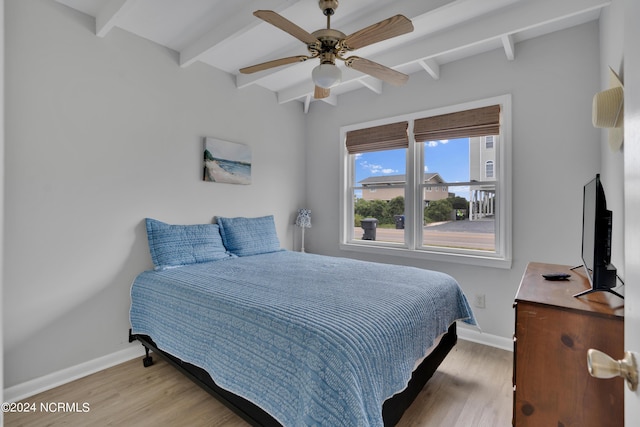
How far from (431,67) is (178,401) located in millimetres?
3372

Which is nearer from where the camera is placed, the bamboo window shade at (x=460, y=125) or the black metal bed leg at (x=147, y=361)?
the black metal bed leg at (x=147, y=361)

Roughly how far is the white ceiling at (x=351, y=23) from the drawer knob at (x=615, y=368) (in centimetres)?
207

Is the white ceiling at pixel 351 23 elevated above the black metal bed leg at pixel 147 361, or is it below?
above

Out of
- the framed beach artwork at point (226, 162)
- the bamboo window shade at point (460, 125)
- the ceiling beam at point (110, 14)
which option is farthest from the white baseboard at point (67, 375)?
the bamboo window shade at point (460, 125)

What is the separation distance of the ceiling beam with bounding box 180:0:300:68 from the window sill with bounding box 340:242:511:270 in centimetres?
247

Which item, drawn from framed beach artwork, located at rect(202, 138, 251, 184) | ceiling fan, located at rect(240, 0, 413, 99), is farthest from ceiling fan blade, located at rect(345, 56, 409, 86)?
framed beach artwork, located at rect(202, 138, 251, 184)

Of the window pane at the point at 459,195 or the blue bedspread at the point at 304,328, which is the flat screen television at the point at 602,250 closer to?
the blue bedspread at the point at 304,328

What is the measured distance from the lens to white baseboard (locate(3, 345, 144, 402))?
204 cm

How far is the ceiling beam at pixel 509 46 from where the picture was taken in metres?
2.48

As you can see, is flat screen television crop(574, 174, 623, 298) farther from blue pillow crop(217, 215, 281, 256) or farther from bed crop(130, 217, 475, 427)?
blue pillow crop(217, 215, 281, 256)

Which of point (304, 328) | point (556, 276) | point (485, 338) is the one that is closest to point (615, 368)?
point (304, 328)

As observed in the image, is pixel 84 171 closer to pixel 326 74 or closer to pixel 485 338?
pixel 326 74

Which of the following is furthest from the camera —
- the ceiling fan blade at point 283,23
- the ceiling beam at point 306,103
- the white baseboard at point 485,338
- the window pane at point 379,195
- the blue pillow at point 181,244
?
the ceiling beam at point 306,103

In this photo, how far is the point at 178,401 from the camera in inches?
79.0
